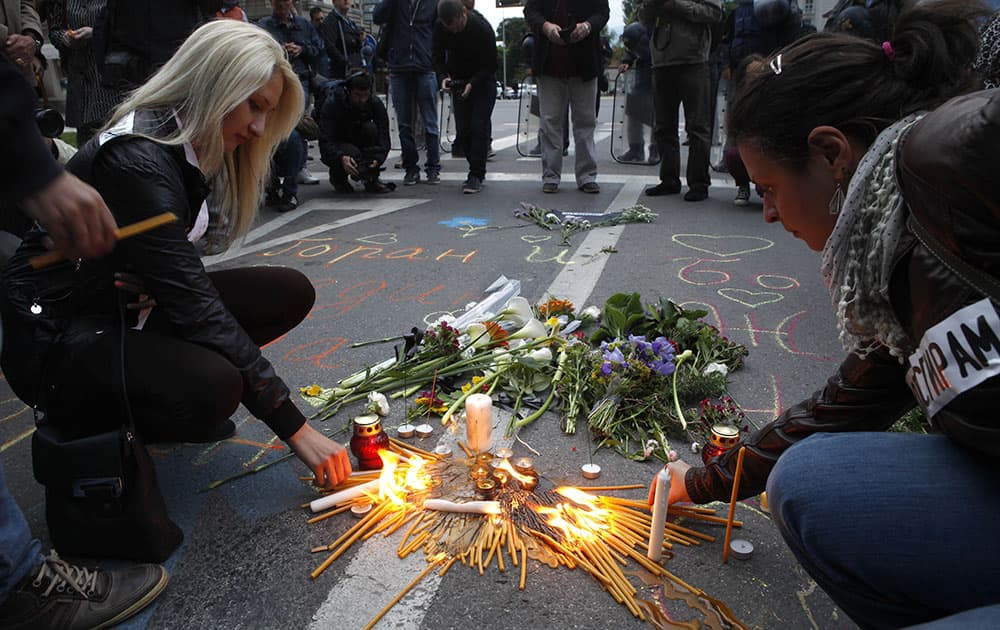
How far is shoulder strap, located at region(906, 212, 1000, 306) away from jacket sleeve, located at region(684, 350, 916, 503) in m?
0.48

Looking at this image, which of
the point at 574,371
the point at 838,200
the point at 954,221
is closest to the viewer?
the point at 954,221

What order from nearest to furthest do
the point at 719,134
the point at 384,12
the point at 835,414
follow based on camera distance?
the point at 835,414
the point at 384,12
the point at 719,134

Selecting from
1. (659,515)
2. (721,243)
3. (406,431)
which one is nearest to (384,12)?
(721,243)

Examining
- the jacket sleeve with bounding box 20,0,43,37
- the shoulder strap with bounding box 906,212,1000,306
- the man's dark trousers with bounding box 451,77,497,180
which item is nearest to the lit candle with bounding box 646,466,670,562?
the shoulder strap with bounding box 906,212,1000,306

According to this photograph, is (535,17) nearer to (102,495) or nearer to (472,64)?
(472,64)

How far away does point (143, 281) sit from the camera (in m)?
1.88

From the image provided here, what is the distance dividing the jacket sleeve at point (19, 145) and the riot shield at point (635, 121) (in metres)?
7.94

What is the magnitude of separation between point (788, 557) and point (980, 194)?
121cm

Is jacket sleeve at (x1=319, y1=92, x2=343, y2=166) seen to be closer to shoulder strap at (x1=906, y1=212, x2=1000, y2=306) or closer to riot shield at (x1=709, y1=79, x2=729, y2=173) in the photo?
riot shield at (x1=709, y1=79, x2=729, y2=173)

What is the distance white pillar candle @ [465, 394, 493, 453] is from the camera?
2234 mm

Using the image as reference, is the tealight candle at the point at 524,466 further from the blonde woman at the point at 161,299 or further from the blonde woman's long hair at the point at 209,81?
the blonde woman's long hair at the point at 209,81

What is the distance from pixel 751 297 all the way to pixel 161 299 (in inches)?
117

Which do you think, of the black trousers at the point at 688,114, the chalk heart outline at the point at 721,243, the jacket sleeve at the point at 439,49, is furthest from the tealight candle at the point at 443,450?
the jacket sleeve at the point at 439,49

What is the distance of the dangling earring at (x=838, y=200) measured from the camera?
130 centimetres
